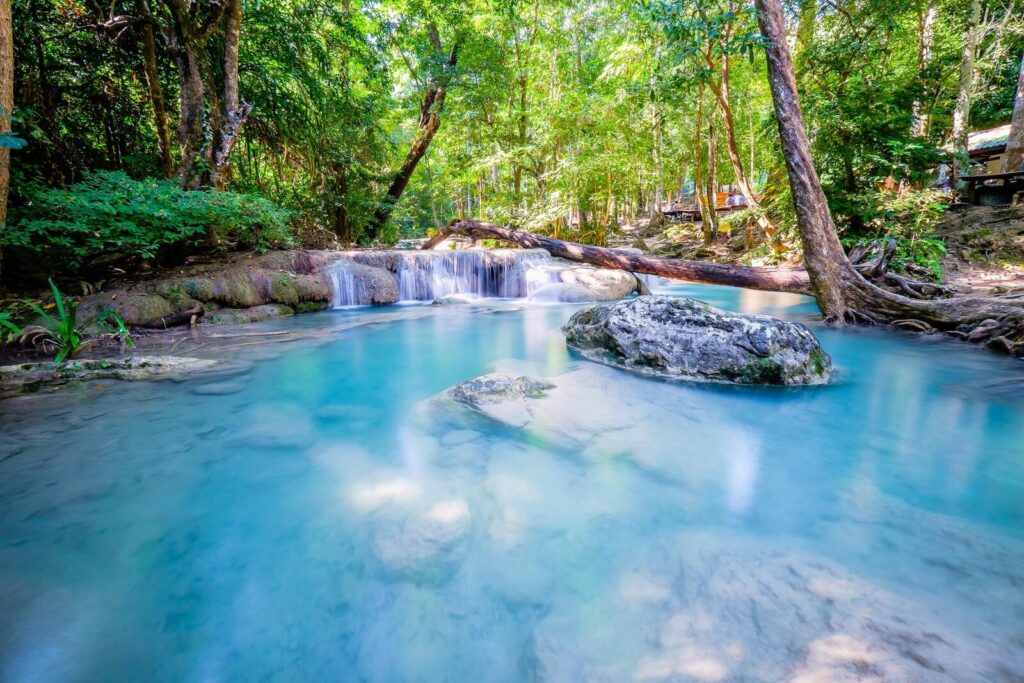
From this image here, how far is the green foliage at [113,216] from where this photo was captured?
5.05 meters

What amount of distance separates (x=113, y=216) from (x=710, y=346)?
23.4 ft

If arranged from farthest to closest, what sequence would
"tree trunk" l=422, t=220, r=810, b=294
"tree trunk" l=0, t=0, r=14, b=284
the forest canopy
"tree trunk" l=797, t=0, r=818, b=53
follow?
"tree trunk" l=797, t=0, r=818, b=53
"tree trunk" l=422, t=220, r=810, b=294
the forest canopy
"tree trunk" l=0, t=0, r=14, b=284

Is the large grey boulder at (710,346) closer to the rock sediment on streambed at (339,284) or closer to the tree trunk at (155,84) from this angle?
the rock sediment on streambed at (339,284)

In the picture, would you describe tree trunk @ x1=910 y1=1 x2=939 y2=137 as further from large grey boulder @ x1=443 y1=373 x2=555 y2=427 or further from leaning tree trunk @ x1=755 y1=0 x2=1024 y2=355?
large grey boulder @ x1=443 y1=373 x2=555 y2=427

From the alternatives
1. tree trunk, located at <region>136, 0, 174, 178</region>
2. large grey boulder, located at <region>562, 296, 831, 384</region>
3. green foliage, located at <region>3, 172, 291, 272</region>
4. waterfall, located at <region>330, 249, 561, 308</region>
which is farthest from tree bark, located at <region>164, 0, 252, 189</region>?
large grey boulder, located at <region>562, 296, 831, 384</region>

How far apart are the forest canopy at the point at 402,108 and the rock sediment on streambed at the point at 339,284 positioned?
2.43 feet

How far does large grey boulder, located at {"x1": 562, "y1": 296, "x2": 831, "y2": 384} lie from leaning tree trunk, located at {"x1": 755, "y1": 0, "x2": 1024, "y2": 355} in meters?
2.25

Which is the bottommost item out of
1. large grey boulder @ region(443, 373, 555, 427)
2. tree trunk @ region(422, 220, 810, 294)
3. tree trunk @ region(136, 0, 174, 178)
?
large grey boulder @ region(443, 373, 555, 427)

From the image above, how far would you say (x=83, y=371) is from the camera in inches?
158

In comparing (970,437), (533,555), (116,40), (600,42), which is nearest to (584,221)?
(600,42)

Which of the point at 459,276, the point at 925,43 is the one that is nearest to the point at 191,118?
the point at 459,276

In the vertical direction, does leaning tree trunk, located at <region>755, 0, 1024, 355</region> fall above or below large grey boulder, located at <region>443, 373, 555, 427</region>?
above

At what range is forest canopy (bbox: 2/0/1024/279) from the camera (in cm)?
613

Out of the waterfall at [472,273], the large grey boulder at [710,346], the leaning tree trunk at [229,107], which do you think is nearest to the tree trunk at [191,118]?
the leaning tree trunk at [229,107]
